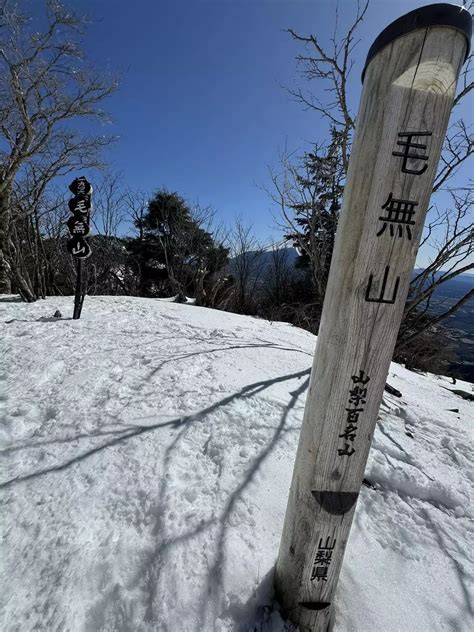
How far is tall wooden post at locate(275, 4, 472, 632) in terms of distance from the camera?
830 millimetres

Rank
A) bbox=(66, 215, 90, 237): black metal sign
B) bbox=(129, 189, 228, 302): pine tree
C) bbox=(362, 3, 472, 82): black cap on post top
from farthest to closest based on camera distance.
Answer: bbox=(129, 189, 228, 302): pine tree → bbox=(66, 215, 90, 237): black metal sign → bbox=(362, 3, 472, 82): black cap on post top

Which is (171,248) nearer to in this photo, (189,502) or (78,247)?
(78,247)

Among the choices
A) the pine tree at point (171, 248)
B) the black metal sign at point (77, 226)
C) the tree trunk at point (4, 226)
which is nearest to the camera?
the black metal sign at point (77, 226)

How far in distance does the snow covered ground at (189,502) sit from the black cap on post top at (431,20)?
2117 millimetres

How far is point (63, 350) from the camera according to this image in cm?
359

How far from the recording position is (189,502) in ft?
5.51

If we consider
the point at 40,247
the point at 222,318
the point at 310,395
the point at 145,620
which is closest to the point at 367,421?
the point at 310,395

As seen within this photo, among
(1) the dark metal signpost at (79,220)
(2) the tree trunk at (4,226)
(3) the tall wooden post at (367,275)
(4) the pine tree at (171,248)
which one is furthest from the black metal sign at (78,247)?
(4) the pine tree at (171,248)

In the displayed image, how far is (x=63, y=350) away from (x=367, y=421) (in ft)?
12.0

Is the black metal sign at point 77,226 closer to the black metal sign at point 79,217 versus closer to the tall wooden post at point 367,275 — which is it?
the black metal sign at point 79,217

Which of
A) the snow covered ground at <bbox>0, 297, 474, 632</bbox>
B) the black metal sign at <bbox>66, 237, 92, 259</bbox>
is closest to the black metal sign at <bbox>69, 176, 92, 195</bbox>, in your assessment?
the black metal sign at <bbox>66, 237, 92, 259</bbox>

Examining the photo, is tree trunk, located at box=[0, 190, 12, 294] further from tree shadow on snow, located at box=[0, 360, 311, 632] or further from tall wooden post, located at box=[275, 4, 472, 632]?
tall wooden post, located at box=[275, 4, 472, 632]

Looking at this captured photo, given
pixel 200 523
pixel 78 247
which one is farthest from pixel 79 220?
pixel 200 523

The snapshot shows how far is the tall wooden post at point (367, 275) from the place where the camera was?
0.83 meters
